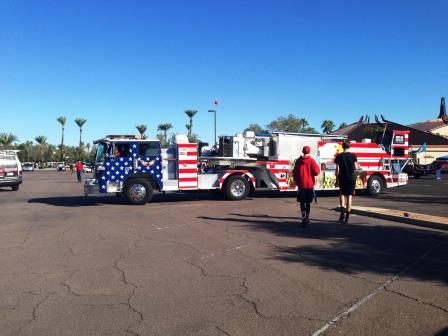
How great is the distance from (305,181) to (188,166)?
707 cm

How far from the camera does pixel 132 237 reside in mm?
9375

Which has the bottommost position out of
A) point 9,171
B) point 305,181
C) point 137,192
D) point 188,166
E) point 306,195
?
point 137,192

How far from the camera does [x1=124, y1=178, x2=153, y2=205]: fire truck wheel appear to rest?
629 inches

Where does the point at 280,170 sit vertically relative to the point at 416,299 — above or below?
above

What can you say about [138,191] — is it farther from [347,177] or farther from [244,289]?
[244,289]

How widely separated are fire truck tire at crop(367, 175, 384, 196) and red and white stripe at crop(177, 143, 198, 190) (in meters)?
7.04

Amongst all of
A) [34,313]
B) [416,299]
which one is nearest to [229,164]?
[416,299]

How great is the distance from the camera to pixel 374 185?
19.0 meters

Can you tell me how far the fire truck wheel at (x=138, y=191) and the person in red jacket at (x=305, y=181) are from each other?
6.88 meters

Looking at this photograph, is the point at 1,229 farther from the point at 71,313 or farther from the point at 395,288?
the point at 395,288

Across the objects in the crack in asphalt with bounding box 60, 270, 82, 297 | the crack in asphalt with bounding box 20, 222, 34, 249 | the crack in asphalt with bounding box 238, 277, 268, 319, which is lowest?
the crack in asphalt with bounding box 20, 222, 34, 249

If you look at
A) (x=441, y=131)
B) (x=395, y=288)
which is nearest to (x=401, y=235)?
(x=395, y=288)

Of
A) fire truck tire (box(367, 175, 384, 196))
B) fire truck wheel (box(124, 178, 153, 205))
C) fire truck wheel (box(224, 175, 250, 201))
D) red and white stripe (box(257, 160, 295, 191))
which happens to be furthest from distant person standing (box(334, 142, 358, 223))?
fire truck tire (box(367, 175, 384, 196))

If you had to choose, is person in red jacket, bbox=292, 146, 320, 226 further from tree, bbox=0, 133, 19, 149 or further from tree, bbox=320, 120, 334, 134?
tree, bbox=0, 133, 19, 149
